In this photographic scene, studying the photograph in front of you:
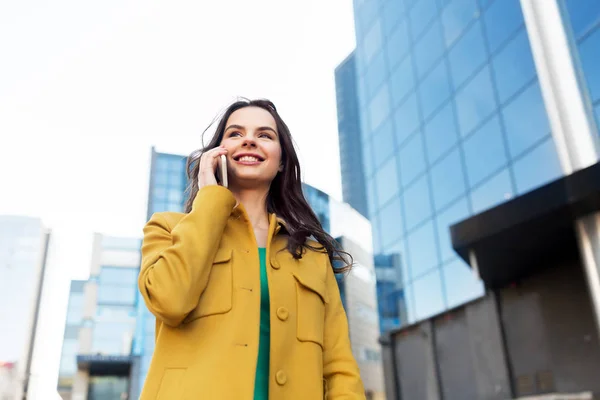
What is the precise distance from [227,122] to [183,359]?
1188 millimetres

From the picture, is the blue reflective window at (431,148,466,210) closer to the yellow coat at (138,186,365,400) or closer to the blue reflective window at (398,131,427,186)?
the blue reflective window at (398,131,427,186)

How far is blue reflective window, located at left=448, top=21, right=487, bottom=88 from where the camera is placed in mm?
16609

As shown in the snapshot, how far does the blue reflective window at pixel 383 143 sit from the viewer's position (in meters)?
21.9

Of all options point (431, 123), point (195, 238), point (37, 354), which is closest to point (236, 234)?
point (195, 238)

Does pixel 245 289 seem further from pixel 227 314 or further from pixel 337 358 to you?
pixel 337 358

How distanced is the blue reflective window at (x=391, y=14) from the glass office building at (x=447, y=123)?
49 millimetres

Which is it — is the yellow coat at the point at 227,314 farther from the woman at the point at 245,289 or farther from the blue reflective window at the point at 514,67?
the blue reflective window at the point at 514,67

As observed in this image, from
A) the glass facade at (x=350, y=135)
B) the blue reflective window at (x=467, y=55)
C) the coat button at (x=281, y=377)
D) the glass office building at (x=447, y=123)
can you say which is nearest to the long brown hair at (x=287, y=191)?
the coat button at (x=281, y=377)

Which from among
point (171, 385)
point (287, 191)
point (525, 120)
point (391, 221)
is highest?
point (391, 221)

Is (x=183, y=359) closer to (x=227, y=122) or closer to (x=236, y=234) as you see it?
(x=236, y=234)

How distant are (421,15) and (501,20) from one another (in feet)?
17.8

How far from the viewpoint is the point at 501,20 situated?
15.5 meters

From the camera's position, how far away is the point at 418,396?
682 inches

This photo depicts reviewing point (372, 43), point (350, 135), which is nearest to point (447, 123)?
point (372, 43)
